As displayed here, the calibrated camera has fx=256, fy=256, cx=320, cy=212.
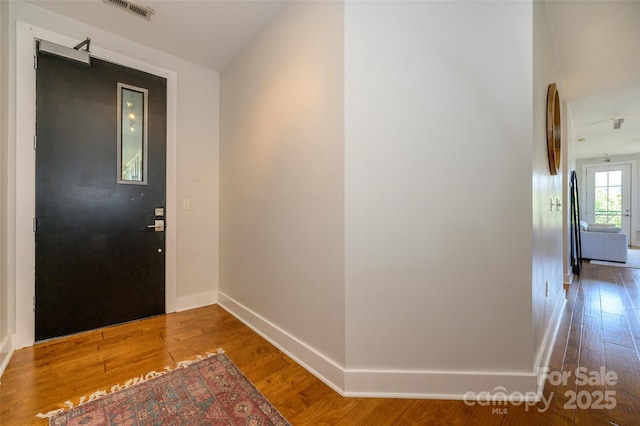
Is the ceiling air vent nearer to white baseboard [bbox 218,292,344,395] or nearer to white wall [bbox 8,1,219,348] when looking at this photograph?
white wall [bbox 8,1,219,348]

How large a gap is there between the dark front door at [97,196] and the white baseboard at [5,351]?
6.5 inches

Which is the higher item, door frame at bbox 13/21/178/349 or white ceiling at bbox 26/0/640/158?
white ceiling at bbox 26/0/640/158

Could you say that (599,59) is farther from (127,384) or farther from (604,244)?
(127,384)

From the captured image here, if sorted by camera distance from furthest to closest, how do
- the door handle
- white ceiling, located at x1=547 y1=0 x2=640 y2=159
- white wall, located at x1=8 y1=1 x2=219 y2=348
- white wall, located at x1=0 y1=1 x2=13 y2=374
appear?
white wall, located at x1=8 y1=1 x2=219 y2=348 → the door handle → white ceiling, located at x1=547 y1=0 x2=640 y2=159 → white wall, located at x1=0 y1=1 x2=13 y2=374

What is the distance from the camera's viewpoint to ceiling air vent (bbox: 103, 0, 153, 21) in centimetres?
201

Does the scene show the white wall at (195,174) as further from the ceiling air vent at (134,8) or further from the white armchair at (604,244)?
the white armchair at (604,244)

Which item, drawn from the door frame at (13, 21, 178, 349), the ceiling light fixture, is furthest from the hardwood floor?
the ceiling light fixture

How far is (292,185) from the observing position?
6.27 feet

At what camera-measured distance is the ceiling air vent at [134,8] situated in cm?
201

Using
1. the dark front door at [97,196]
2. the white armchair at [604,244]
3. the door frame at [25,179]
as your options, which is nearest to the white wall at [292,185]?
the dark front door at [97,196]

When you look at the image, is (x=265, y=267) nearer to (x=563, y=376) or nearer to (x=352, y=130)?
(x=352, y=130)

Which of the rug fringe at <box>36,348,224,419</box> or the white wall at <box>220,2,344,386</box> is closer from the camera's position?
the rug fringe at <box>36,348,224,419</box>

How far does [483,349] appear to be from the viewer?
4.74ft

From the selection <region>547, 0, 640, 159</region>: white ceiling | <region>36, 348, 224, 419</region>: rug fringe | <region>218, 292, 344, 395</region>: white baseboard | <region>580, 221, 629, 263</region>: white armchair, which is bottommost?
<region>36, 348, 224, 419</region>: rug fringe
